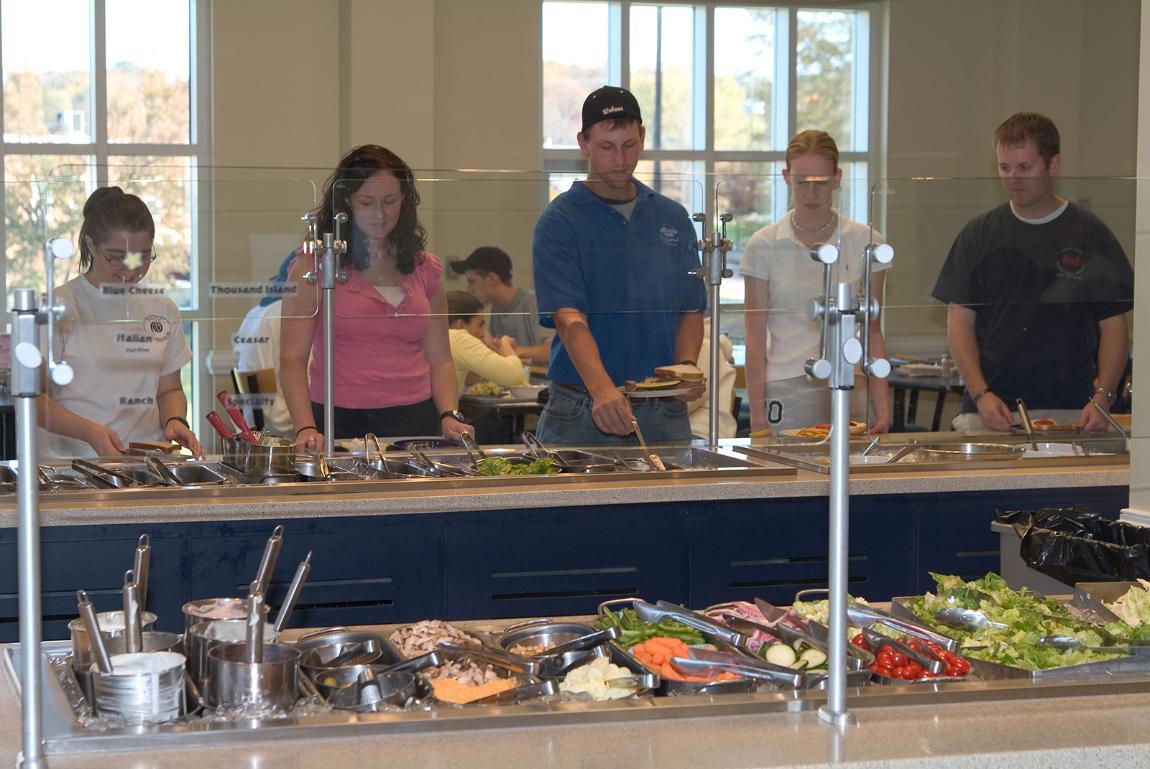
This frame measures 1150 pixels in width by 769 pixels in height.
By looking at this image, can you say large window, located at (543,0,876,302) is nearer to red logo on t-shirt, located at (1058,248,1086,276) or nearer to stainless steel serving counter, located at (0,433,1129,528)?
red logo on t-shirt, located at (1058,248,1086,276)

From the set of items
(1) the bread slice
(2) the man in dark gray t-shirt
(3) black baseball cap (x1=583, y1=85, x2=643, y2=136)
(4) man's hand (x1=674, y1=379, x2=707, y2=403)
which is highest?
(3) black baseball cap (x1=583, y1=85, x2=643, y2=136)

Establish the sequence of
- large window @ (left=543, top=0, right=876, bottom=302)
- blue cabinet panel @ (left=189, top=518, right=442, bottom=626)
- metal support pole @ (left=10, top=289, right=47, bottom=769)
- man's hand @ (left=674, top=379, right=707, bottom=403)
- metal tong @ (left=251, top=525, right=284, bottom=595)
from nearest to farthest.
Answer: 1. metal support pole @ (left=10, top=289, right=47, bottom=769)
2. metal tong @ (left=251, top=525, right=284, bottom=595)
3. blue cabinet panel @ (left=189, top=518, right=442, bottom=626)
4. man's hand @ (left=674, top=379, right=707, bottom=403)
5. large window @ (left=543, top=0, right=876, bottom=302)

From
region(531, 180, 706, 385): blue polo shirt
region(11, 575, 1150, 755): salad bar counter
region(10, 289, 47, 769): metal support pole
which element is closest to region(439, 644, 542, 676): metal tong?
region(11, 575, 1150, 755): salad bar counter

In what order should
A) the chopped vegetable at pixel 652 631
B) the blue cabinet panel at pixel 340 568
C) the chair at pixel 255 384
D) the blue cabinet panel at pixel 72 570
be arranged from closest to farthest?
the chopped vegetable at pixel 652 631, the blue cabinet panel at pixel 72 570, the blue cabinet panel at pixel 340 568, the chair at pixel 255 384

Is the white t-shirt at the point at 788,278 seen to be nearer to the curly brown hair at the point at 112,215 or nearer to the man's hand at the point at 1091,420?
the man's hand at the point at 1091,420

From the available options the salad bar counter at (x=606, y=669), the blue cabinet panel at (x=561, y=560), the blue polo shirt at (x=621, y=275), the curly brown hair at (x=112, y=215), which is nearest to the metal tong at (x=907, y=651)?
the salad bar counter at (x=606, y=669)

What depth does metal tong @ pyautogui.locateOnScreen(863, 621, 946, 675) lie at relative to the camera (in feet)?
6.01

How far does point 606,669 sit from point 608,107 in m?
2.15

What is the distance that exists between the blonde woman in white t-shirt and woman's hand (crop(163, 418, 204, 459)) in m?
1.49

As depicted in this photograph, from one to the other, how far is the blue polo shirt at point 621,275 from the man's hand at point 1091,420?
1.19 m

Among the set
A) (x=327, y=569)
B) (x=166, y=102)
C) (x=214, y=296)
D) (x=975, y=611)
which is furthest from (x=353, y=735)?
(x=166, y=102)

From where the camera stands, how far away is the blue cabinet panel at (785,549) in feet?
10.7

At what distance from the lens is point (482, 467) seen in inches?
135

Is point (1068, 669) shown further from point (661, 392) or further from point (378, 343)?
point (378, 343)
